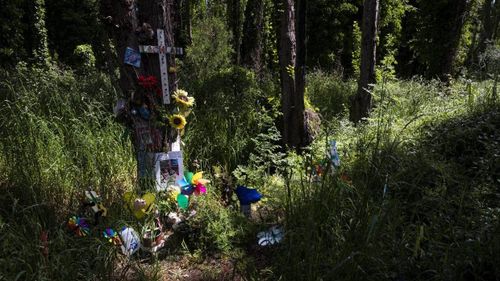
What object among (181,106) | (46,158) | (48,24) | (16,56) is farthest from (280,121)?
(48,24)

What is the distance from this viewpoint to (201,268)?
8.00 ft

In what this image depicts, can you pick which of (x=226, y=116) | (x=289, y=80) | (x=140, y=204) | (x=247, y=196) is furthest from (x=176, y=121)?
(x=289, y=80)

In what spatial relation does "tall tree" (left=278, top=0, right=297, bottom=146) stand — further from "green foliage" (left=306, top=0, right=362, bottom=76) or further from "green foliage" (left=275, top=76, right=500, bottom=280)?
"green foliage" (left=306, top=0, right=362, bottom=76)

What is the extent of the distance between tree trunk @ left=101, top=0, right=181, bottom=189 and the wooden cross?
31mm

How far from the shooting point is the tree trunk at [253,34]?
9328mm

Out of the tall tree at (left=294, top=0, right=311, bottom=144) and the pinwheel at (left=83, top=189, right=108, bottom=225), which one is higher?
the tall tree at (left=294, top=0, right=311, bottom=144)

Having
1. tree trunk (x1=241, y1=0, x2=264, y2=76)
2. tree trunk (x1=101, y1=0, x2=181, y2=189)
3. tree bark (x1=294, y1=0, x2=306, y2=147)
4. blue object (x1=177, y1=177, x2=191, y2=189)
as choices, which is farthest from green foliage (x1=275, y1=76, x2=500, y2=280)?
tree trunk (x1=241, y1=0, x2=264, y2=76)

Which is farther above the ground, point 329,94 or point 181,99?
point 181,99

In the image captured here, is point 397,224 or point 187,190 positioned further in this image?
point 187,190

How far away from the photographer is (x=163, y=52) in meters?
2.78

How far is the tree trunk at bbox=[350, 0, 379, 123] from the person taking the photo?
5.57 m

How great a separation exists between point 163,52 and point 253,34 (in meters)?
6.91

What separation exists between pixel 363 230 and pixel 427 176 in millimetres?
1133

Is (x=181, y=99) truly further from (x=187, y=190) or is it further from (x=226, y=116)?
(x=226, y=116)
